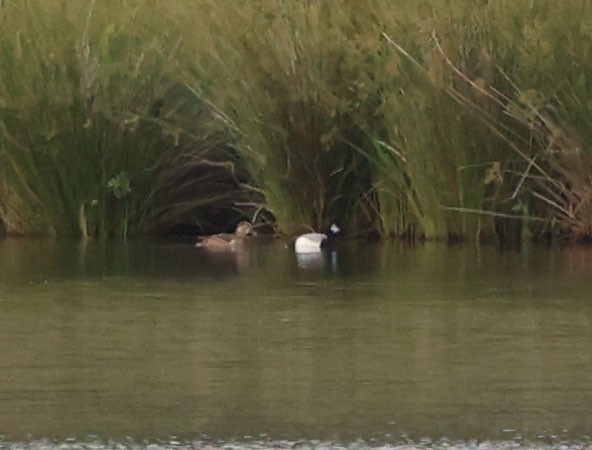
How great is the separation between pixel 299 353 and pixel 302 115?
5840 mm

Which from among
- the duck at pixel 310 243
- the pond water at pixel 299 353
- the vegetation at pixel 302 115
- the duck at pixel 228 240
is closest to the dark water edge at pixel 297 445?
the pond water at pixel 299 353

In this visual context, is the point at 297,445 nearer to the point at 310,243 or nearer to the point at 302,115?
the point at 310,243

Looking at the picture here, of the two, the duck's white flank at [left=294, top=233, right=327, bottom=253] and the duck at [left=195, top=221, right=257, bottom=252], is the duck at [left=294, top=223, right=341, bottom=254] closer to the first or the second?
the duck's white flank at [left=294, top=233, right=327, bottom=253]

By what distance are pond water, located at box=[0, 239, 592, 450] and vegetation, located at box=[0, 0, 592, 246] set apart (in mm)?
1025

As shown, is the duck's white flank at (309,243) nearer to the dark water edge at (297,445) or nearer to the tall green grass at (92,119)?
the tall green grass at (92,119)

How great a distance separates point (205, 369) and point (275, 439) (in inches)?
53.9

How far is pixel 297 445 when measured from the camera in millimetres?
6500

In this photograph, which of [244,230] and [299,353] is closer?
[299,353]

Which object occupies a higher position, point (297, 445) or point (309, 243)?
point (309, 243)

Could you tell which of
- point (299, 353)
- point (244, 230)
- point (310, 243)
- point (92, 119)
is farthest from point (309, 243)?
point (299, 353)

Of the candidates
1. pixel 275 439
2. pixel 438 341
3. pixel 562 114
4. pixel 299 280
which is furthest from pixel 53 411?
pixel 562 114

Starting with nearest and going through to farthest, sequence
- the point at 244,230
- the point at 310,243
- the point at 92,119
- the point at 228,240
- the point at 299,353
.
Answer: the point at 299,353, the point at 310,243, the point at 228,240, the point at 244,230, the point at 92,119

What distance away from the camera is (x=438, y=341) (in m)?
8.68

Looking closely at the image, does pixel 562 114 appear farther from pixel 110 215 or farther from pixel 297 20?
pixel 110 215
